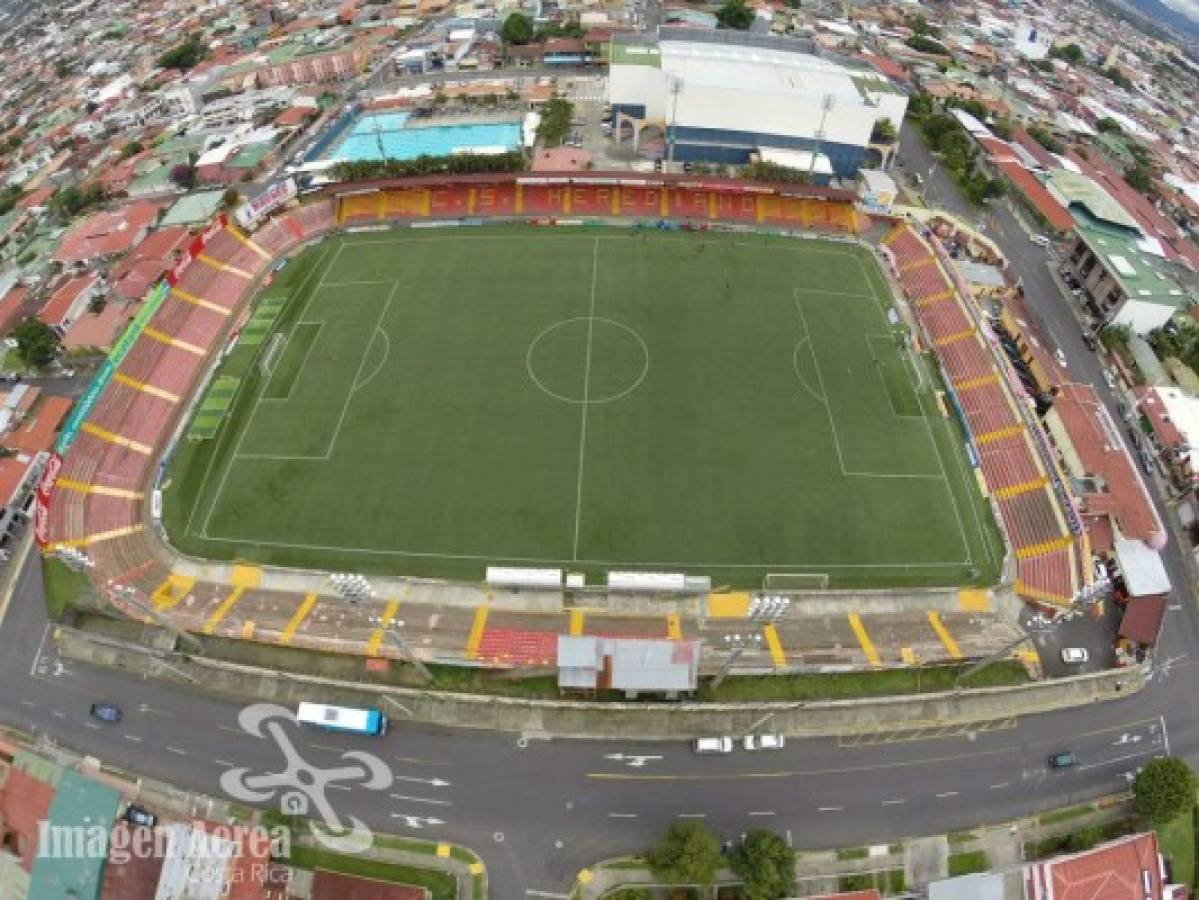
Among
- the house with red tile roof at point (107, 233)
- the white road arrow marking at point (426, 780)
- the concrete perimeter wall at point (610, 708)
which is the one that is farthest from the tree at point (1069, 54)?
the white road arrow marking at point (426, 780)

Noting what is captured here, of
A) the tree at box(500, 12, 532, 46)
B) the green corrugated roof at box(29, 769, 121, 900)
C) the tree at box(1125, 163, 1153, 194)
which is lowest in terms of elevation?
the green corrugated roof at box(29, 769, 121, 900)

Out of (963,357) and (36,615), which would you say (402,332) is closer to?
(36,615)

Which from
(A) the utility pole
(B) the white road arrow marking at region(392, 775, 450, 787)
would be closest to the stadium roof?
(A) the utility pole

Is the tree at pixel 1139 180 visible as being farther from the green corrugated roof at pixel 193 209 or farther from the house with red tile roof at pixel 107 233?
the house with red tile roof at pixel 107 233

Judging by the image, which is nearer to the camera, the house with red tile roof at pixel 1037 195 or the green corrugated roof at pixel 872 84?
the house with red tile roof at pixel 1037 195

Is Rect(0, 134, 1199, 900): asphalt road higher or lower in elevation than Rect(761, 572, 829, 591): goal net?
lower

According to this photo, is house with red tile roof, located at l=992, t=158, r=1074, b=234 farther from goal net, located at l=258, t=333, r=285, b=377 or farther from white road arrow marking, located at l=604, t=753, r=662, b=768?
goal net, located at l=258, t=333, r=285, b=377

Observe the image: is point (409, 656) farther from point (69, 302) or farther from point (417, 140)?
point (417, 140)
